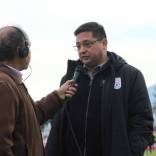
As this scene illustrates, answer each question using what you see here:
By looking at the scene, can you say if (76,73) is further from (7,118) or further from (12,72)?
(7,118)

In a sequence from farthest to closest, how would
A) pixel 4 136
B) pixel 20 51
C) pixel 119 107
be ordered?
pixel 119 107 < pixel 20 51 < pixel 4 136

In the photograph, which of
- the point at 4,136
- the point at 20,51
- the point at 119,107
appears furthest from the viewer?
the point at 119,107

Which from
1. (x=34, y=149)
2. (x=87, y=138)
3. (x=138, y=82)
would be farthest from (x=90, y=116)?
(x=34, y=149)

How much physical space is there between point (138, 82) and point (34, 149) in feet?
4.89

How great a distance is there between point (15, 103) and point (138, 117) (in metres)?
1.57

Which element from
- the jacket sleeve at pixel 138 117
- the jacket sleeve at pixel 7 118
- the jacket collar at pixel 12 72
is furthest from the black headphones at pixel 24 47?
the jacket sleeve at pixel 138 117

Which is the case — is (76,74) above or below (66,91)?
above

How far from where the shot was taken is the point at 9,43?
4.56 meters

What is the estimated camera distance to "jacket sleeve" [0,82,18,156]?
4.29 metres

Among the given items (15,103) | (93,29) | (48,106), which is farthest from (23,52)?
(93,29)

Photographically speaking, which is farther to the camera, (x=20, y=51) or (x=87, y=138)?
(x=87, y=138)

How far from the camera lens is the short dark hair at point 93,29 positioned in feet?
19.1

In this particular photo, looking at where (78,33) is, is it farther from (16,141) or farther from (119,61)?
(16,141)

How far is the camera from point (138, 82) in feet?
18.5
